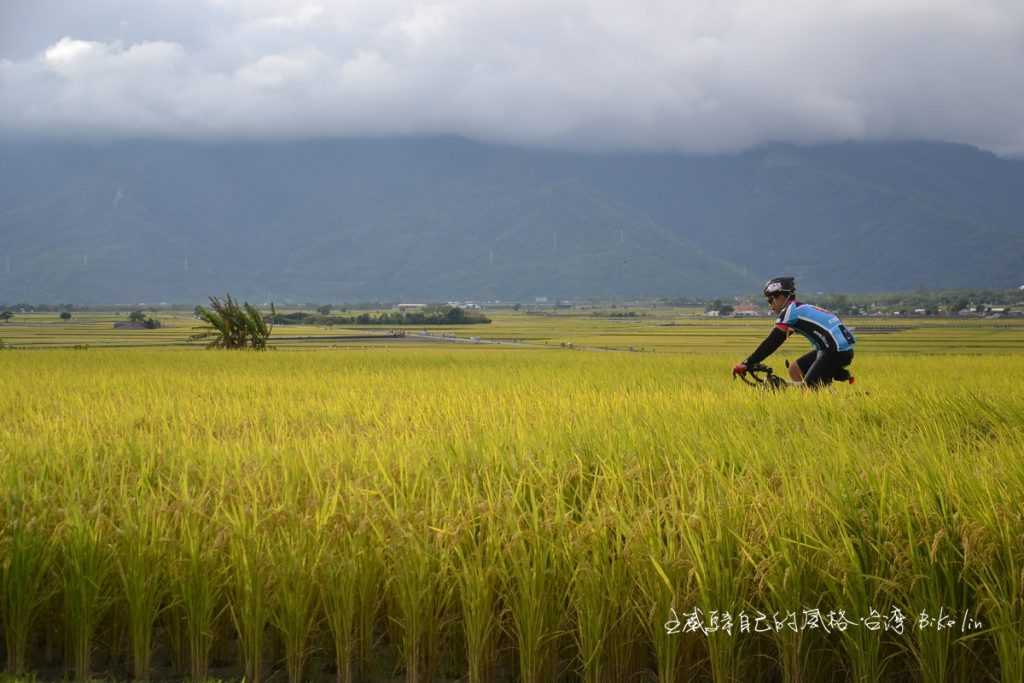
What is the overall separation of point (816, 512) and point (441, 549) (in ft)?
6.13

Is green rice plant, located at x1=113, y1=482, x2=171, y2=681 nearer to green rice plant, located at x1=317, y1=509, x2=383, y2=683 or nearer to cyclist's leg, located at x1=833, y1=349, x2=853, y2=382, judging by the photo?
green rice plant, located at x1=317, y1=509, x2=383, y2=683

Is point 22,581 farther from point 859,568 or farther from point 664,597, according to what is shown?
point 859,568

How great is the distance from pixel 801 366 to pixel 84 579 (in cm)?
861

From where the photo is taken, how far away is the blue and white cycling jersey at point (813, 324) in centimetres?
1035

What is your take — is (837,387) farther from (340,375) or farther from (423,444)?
(340,375)

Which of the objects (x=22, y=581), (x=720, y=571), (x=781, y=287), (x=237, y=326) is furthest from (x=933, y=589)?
(x=237, y=326)

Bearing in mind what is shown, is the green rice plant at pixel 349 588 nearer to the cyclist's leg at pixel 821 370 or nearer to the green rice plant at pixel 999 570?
the green rice plant at pixel 999 570

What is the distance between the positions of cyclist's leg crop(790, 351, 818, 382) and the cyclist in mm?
156

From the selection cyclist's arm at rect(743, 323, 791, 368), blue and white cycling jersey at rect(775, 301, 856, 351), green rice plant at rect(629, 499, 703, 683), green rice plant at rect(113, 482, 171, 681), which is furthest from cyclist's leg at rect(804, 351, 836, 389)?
green rice plant at rect(113, 482, 171, 681)

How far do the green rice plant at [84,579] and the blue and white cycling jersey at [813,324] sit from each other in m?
7.06

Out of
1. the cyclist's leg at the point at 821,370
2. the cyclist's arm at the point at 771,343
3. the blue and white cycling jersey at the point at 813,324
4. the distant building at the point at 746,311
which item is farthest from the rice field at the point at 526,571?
the distant building at the point at 746,311

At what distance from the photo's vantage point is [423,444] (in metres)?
7.60

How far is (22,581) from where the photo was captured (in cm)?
508

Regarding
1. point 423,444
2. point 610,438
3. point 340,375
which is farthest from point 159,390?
point 610,438
